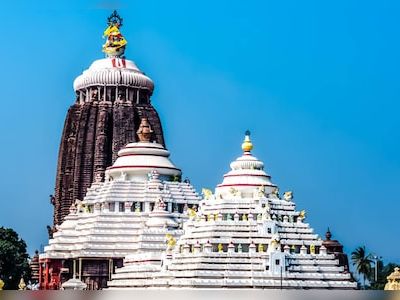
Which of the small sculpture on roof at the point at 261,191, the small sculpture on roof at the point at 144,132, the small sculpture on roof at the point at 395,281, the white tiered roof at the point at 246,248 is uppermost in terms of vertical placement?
the small sculpture on roof at the point at 144,132

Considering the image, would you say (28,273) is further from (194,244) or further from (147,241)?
(194,244)

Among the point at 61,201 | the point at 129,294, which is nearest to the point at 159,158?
the point at 61,201

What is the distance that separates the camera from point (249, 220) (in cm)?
6788

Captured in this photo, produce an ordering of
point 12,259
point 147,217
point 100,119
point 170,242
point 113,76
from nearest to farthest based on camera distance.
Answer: point 170,242, point 147,217, point 12,259, point 100,119, point 113,76

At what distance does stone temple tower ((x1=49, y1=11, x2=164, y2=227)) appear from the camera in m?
90.9

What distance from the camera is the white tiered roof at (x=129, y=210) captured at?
77875 millimetres

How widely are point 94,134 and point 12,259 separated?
484 inches

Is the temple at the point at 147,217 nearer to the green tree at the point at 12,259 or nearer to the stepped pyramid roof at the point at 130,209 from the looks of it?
the stepped pyramid roof at the point at 130,209

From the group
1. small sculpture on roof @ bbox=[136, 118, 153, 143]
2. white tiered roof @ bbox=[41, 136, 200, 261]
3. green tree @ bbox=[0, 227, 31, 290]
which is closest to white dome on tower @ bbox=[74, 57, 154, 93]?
small sculpture on roof @ bbox=[136, 118, 153, 143]

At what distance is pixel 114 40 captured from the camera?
9650cm

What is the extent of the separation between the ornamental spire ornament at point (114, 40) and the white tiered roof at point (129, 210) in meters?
13.9

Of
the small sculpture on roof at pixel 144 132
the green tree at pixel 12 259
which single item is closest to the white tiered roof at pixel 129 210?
the small sculpture on roof at pixel 144 132

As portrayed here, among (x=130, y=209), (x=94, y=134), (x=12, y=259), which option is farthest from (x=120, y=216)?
(x=94, y=134)

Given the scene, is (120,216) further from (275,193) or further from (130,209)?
(275,193)
